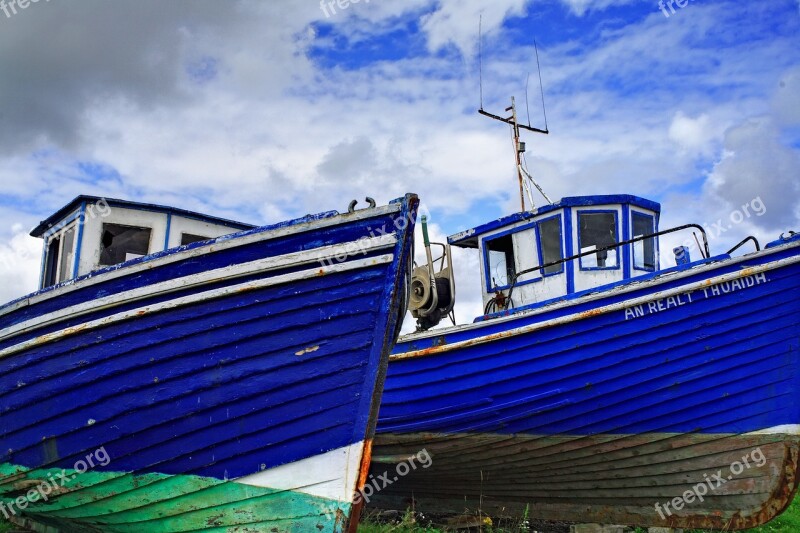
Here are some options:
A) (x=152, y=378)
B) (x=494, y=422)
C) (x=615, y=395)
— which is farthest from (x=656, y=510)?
(x=152, y=378)

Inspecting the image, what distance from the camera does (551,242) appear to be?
8.80 metres

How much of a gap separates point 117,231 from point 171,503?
270cm

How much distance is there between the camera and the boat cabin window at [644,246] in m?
8.63

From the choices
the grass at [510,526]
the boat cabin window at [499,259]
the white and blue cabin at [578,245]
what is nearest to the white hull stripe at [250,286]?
the grass at [510,526]

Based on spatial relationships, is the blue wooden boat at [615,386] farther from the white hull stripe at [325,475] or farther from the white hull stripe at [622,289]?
the white hull stripe at [325,475]

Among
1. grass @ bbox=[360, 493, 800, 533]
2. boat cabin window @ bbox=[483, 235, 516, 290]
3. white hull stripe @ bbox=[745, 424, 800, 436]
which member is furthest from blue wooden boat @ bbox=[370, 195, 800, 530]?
boat cabin window @ bbox=[483, 235, 516, 290]

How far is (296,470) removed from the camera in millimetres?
4660

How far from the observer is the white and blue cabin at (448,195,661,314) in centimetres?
842

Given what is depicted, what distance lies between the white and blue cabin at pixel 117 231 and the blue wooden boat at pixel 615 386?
10.1 feet

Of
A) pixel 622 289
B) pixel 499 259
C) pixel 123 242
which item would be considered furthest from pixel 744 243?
pixel 123 242

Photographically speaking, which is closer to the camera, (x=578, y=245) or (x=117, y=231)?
(x=117, y=231)

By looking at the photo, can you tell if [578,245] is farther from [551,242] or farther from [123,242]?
[123,242]

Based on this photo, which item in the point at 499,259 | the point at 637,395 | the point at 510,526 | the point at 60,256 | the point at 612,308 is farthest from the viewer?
the point at 499,259

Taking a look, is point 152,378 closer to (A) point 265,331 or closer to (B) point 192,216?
(A) point 265,331
